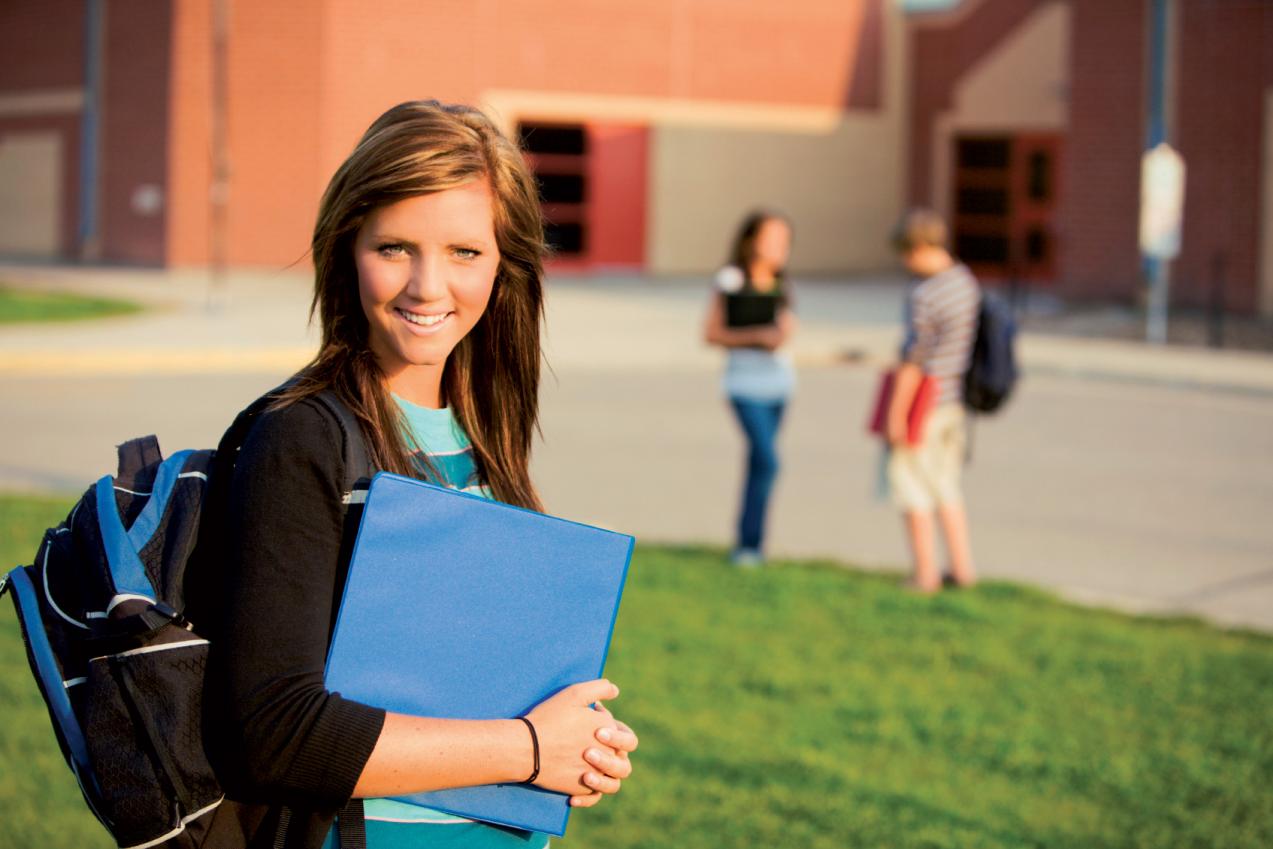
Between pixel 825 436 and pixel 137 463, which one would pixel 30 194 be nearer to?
pixel 825 436

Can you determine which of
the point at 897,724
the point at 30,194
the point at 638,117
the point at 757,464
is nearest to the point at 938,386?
the point at 757,464

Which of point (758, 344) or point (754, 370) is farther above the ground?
point (758, 344)

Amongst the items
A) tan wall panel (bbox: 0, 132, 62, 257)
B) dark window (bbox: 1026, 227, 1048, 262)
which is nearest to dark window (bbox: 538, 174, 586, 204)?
dark window (bbox: 1026, 227, 1048, 262)

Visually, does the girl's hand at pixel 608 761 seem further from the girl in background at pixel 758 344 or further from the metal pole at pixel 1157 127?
the metal pole at pixel 1157 127

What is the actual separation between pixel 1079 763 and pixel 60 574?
4.16 metres

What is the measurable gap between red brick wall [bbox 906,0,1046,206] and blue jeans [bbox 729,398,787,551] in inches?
1046

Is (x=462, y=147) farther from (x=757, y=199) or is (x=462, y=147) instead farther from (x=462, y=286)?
(x=757, y=199)

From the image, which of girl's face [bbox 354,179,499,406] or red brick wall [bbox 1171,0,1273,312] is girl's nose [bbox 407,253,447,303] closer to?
girl's face [bbox 354,179,499,406]

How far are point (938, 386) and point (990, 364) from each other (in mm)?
256

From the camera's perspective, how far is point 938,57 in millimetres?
34844

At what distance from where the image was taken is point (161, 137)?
31.5m

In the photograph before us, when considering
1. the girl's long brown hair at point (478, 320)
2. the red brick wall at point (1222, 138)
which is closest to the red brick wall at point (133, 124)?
the red brick wall at point (1222, 138)

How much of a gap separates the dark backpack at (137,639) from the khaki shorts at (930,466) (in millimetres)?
6267

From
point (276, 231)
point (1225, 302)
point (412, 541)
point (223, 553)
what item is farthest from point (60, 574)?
point (276, 231)
